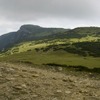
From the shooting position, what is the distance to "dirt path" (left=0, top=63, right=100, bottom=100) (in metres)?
23.1

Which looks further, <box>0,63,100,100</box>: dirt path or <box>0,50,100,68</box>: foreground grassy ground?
<box>0,50,100,68</box>: foreground grassy ground

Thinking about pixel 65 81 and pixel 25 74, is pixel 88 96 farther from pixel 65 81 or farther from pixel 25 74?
pixel 25 74

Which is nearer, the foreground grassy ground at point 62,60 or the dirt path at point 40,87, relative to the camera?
the dirt path at point 40,87

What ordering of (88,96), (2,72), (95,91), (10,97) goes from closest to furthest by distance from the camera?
1. (10,97)
2. (88,96)
3. (95,91)
4. (2,72)

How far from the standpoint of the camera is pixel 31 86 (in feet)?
81.7

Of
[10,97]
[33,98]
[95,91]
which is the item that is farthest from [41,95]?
[95,91]

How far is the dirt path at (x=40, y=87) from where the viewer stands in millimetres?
23078

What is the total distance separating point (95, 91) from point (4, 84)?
305 inches

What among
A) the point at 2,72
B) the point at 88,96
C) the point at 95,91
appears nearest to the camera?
the point at 88,96

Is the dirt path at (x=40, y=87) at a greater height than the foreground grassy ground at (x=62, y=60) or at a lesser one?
greater

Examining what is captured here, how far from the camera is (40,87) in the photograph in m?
24.9

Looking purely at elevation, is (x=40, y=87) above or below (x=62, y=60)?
above

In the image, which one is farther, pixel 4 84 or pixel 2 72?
pixel 2 72

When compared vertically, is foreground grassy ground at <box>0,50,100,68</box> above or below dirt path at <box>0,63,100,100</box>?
below
